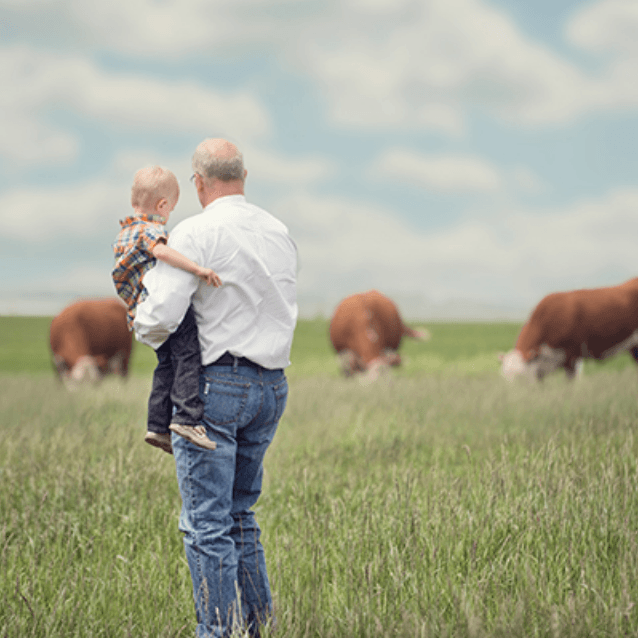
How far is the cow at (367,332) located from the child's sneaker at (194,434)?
12.0 m

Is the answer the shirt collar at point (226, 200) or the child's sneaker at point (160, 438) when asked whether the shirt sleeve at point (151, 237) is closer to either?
the shirt collar at point (226, 200)

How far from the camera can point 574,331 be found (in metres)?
13.4

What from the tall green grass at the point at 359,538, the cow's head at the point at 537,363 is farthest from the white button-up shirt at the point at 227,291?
the cow's head at the point at 537,363

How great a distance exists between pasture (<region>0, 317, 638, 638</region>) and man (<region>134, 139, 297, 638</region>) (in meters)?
0.23

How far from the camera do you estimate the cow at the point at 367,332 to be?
1507 cm

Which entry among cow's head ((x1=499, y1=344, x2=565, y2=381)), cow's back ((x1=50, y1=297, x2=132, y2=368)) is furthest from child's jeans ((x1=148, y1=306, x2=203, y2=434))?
cow's back ((x1=50, y1=297, x2=132, y2=368))

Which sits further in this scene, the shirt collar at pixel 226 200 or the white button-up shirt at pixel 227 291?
the shirt collar at pixel 226 200

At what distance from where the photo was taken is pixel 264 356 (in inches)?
106

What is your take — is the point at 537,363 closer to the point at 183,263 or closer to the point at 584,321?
the point at 584,321

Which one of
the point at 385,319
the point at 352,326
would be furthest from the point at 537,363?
the point at 352,326

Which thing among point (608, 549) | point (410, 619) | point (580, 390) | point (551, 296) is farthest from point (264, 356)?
point (551, 296)

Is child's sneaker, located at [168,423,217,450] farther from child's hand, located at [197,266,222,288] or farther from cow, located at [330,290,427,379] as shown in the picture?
cow, located at [330,290,427,379]

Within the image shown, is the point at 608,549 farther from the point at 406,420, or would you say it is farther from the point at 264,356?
the point at 406,420

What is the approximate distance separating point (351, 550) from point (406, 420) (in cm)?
509
